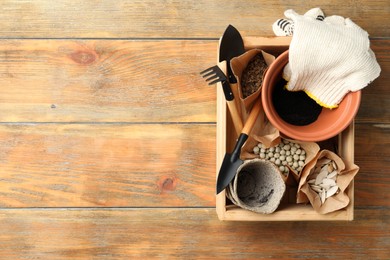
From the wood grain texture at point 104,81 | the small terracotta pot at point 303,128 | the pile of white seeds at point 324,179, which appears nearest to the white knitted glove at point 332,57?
the small terracotta pot at point 303,128

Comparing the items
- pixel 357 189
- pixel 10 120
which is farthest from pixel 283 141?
pixel 10 120

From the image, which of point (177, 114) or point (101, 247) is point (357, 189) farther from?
point (101, 247)

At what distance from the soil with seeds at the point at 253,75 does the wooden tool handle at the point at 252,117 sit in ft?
0.07

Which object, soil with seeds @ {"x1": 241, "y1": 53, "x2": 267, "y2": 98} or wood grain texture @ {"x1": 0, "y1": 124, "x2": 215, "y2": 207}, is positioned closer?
soil with seeds @ {"x1": 241, "y1": 53, "x2": 267, "y2": 98}

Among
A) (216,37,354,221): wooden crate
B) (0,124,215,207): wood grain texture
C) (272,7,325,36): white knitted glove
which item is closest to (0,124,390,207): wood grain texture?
(0,124,215,207): wood grain texture

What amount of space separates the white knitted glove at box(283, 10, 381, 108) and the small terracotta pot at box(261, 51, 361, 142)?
0.07ft

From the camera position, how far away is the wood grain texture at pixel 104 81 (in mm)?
989

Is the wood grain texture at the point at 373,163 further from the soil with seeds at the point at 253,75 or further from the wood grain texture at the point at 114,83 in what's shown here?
the soil with seeds at the point at 253,75

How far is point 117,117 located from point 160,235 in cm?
24

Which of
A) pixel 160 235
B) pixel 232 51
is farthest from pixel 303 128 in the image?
pixel 160 235

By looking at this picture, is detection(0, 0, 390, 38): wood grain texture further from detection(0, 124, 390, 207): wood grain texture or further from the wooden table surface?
detection(0, 124, 390, 207): wood grain texture

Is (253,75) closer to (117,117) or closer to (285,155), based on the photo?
(285,155)

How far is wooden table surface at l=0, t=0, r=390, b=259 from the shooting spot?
989 mm

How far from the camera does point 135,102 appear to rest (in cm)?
99
